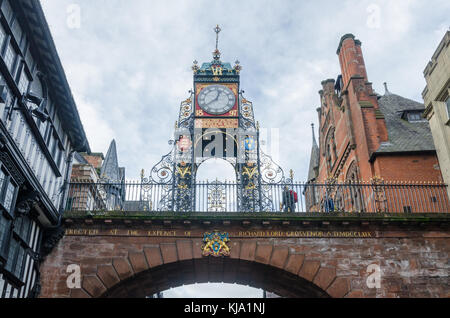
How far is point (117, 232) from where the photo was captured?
15.6 meters

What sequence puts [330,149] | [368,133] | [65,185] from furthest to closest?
[330,149] → [368,133] → [65,185]

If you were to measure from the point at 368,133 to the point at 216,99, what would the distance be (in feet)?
24.7

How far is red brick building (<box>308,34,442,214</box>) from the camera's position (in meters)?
20.9

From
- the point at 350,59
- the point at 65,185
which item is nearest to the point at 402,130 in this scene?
the point at 350,59

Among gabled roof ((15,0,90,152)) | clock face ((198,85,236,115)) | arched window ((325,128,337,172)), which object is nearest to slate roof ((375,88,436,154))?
arched window ((325,128,337,172))

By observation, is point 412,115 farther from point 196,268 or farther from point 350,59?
point 196,268

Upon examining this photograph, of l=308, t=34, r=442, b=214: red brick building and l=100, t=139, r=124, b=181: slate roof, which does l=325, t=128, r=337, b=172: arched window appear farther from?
l=100, t=139, r=124, b=181: slate roof

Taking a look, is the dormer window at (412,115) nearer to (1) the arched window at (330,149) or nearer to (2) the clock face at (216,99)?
(1) the arched window at (330,149)

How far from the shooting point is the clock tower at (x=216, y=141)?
17.0 meters

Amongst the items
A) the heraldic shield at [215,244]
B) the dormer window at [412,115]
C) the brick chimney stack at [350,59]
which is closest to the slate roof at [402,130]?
the dormer window at [412,115]

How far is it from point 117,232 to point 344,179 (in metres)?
13.9

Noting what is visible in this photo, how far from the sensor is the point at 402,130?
911 inches

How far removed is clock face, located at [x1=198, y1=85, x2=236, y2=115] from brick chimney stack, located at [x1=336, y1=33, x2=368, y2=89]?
825cm
